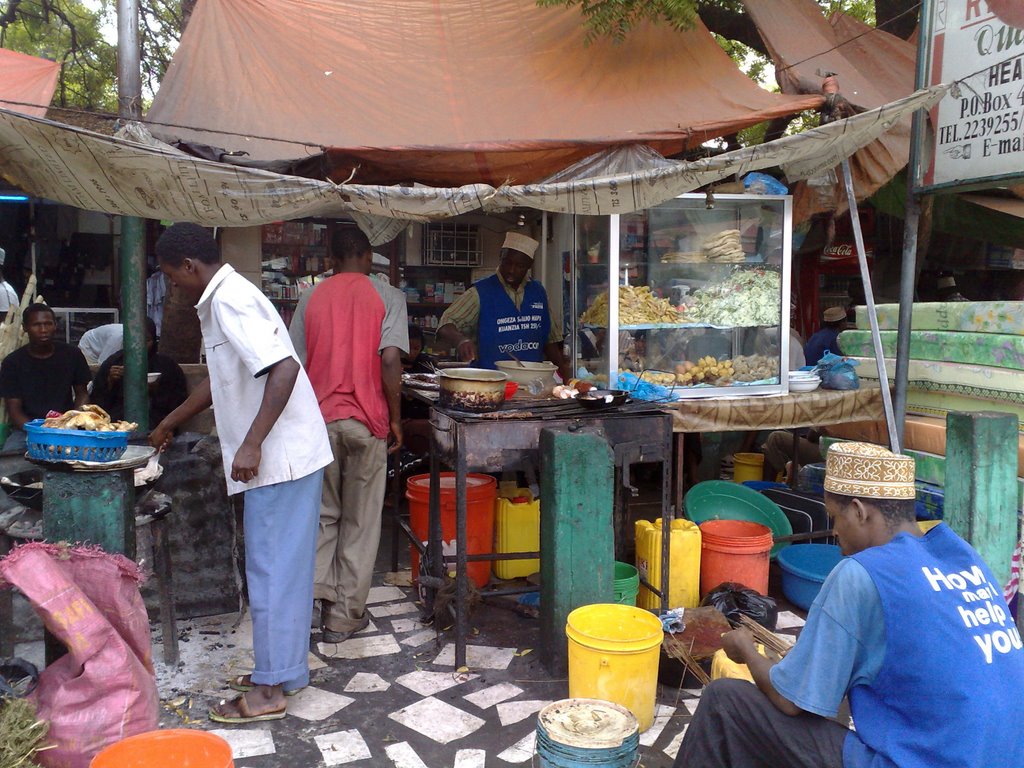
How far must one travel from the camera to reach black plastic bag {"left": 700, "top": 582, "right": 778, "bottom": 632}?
3.93m

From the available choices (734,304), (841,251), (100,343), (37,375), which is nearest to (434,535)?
(734,304)

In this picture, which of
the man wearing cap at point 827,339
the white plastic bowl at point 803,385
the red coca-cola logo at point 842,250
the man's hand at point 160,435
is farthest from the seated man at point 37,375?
the red coca-cola logo at point 842,250

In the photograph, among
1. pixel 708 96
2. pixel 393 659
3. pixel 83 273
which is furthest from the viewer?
pixel 83 273

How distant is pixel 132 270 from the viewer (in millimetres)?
4645

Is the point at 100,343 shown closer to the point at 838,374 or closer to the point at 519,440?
the point at 519,440

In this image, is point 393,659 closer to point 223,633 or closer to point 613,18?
point 223,633

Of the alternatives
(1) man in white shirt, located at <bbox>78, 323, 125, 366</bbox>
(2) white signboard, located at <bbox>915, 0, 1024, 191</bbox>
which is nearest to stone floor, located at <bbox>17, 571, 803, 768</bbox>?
(2) white signboard, located at <bbox>915, 0, 1024, 191</bbox>

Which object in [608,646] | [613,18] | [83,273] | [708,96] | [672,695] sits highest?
[613,18]

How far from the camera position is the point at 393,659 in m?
3.88

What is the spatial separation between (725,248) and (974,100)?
1639mm

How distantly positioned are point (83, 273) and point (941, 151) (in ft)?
27.6

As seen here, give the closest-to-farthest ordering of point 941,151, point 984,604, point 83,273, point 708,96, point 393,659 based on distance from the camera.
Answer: point 984,604, point 393,659, point 941,151, point 708,96, point 83,273

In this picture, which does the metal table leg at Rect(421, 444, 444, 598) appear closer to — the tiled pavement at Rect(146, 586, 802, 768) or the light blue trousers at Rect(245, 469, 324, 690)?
the tiled pavement at Rect(146, 586, 802, 768)

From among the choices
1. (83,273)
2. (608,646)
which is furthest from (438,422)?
(83,273)
